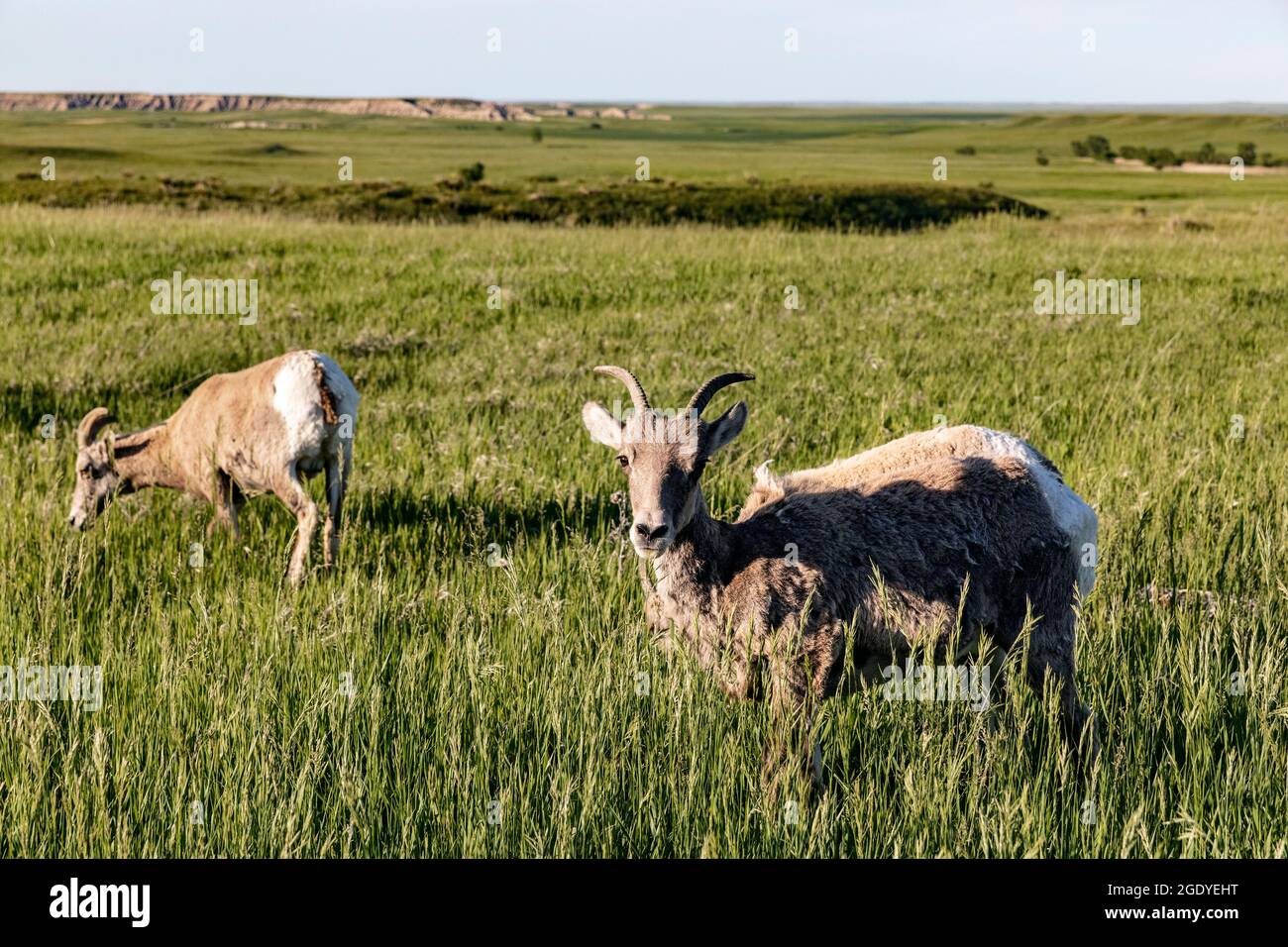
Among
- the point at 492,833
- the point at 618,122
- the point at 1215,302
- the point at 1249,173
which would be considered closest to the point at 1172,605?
the point at 492,833

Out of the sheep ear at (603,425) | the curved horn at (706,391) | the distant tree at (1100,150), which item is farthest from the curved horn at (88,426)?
the distant tree at (1100,150)

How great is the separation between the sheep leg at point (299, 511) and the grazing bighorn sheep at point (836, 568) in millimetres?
3147

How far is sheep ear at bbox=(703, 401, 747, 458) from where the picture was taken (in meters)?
5.33

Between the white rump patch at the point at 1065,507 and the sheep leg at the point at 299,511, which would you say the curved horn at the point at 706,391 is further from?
the sheep leg at the point at 299,511

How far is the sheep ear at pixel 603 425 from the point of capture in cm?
542

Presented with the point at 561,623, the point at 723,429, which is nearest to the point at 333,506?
the point at 561,623

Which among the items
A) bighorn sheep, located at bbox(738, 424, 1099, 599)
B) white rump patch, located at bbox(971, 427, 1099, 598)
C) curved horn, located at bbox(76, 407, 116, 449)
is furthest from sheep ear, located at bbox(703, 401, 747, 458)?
curved horn, located at bbox(76, 407, 116, 449)

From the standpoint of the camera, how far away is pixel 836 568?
212 inches

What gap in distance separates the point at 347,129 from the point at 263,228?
122 m

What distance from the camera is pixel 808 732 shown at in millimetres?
4891

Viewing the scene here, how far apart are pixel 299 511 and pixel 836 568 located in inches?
177

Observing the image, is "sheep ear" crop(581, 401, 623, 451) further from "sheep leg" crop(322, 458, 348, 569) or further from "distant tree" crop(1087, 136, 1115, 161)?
"distant tree" crop(1087, 136, 1115, 161)

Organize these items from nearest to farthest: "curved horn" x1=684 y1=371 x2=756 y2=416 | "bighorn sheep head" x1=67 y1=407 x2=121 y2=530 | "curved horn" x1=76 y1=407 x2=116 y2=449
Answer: "curved horn" x1=684 y1=371 x2=756 y2=416, "bighorn sheep head" x1=67 y1=407 x2=121 y2=530, "curved horn" x1=76 y1=407 x2=116 y2=449
